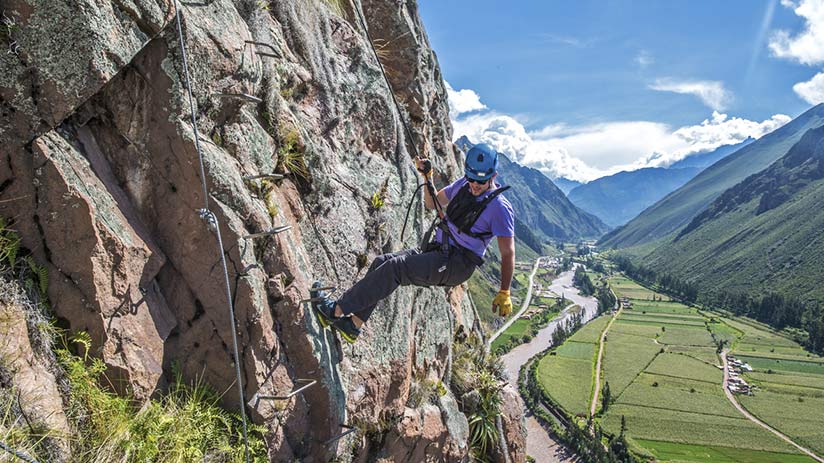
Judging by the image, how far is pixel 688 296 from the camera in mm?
176875

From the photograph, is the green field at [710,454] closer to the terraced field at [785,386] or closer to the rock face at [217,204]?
the terraced field at [785,386]

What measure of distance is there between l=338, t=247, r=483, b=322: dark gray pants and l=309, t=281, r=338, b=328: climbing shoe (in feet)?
0.55

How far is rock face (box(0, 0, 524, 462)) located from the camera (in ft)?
14.8

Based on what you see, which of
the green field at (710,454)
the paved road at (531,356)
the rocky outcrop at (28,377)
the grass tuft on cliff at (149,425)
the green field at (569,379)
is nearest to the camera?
the rocky outcrop at (28,377)

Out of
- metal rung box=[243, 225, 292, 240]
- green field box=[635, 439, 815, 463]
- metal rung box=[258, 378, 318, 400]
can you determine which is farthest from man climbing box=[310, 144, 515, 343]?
green field box=[635, 439, 815, 463]

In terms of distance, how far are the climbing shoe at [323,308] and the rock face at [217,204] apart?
19 centimetres

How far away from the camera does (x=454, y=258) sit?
6.59 meters

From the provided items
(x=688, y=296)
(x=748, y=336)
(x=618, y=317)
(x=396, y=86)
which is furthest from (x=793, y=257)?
(x=396, y=86)

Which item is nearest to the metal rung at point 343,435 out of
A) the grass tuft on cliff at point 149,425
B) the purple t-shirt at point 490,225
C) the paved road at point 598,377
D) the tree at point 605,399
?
the grass tuft on cliff at point 149,425

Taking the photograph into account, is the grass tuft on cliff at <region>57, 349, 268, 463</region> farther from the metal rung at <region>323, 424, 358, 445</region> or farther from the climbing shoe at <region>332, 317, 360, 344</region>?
the climbing shoe at <region>332, 317, 360, 344</region>

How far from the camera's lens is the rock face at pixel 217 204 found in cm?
450

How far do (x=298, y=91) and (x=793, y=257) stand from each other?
211319mm

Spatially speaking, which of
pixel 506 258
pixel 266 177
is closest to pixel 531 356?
pixel 506 258

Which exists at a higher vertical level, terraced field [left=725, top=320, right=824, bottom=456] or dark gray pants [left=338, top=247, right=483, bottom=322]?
dark gray pants [left=338, top=247, right=483, bottom=322]
